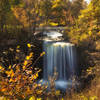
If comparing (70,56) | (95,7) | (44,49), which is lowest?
(70,56)

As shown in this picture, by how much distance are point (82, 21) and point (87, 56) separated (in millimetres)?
3557

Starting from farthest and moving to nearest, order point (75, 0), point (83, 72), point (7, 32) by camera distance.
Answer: point (75, 0)
point (7, 32)
point (83, 72)

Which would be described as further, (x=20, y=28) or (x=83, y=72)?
(x=20, y=28)

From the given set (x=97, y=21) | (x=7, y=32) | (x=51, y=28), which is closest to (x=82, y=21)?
(x=97, y=21)

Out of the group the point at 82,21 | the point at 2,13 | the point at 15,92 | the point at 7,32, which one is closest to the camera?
the point at 15,92

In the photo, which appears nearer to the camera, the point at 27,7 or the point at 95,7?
the point at 95,7

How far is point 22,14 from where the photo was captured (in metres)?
11.5

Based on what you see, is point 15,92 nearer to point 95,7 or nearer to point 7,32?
point 95,7

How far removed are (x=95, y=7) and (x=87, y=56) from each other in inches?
178

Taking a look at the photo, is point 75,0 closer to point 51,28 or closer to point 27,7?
point 51,28

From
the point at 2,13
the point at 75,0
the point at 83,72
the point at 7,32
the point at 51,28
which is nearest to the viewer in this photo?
the point at 83,72

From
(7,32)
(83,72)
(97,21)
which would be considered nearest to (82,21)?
(97,21)

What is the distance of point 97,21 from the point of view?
291 inches

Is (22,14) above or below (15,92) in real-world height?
above
